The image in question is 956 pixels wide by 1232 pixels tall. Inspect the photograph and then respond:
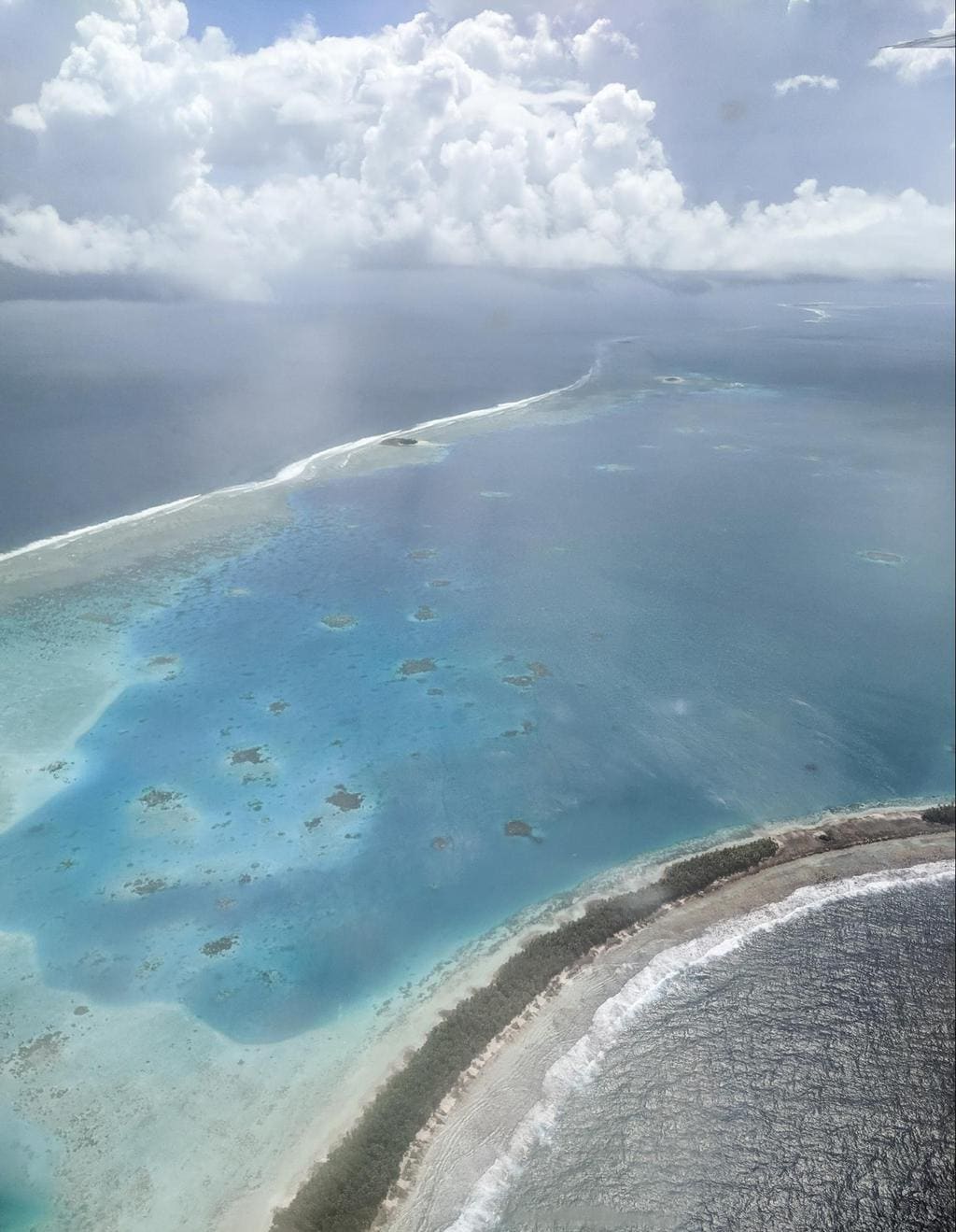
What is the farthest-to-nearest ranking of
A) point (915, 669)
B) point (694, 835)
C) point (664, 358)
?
point (664, 358) < point (915, 669) < point (694, 835)

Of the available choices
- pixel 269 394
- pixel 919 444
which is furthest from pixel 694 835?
pixel 269 394

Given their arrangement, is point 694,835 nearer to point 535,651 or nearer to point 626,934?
point 626,934

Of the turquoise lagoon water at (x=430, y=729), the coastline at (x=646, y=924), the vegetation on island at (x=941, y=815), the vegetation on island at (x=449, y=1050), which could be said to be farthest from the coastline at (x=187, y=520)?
the vegetation on island at (x=941, y=815)

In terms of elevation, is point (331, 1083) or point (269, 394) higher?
point (269, 394)

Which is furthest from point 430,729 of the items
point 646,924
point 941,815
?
point 941,815

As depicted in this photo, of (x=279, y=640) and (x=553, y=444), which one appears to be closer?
(x=279, y=640)

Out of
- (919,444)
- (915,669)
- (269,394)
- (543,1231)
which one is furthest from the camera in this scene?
(269,394)
